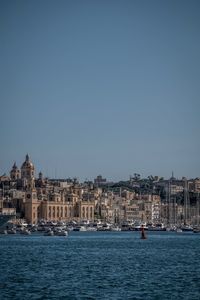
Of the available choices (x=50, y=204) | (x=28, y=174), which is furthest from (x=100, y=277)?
(x=28, y=174)

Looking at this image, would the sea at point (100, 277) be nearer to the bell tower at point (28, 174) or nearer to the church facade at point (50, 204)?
the church facade at point (50, 204)

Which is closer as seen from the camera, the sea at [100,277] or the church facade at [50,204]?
the sea at [100,277]

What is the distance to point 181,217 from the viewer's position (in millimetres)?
196250

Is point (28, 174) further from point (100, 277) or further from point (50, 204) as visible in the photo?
point (100, 277)

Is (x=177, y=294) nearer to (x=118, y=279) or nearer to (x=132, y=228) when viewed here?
(x=118, y=279)

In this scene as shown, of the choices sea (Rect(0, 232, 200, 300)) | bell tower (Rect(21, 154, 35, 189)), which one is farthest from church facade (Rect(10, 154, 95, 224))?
sea (Rect(0, 232, 200, 300))

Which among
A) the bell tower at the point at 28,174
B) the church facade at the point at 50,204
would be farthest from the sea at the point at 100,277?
the bell tower at the point at 28,174

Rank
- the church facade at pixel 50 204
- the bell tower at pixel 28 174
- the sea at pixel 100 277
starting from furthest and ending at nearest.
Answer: the bell tower at pixel 28 174, the church facade at pixel 50 204, the sea at pixel 100 277

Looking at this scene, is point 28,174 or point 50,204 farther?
point 28,174

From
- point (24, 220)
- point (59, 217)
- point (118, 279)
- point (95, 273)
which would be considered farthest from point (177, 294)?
point (59, 217)

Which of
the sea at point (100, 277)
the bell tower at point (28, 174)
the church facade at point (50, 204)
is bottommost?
the sea at point (100, 277)

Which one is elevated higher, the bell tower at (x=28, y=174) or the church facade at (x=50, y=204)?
the bell tower at (x=28, y=174)

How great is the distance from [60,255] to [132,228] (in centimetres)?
9656

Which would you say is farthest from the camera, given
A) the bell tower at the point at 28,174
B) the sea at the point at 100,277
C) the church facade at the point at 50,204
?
the bell tower at the point at 28,174
